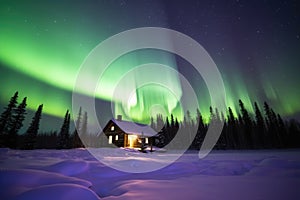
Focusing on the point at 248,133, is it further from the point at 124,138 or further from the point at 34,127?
the point at 34,127

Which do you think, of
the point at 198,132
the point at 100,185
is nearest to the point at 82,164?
the point at 100,185

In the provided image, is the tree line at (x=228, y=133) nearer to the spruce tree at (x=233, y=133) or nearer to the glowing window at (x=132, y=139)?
the spruce tree at (x=233, y=133)

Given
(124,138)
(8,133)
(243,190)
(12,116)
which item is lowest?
(243,190)

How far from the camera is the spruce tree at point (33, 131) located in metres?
30.6

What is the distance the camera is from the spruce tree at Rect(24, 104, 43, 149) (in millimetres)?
30616

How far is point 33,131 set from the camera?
105ft

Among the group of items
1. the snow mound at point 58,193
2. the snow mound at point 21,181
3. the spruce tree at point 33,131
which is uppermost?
the spruce tree at point 33,131

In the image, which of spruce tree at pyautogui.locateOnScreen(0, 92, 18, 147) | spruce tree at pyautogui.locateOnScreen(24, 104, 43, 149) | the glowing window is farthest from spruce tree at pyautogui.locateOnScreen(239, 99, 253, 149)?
spruce tree at pyautogui.locateOnScreen(0, 92, 18, 147)

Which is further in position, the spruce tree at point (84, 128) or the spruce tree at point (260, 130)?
the spruce tree at point (84, 128)

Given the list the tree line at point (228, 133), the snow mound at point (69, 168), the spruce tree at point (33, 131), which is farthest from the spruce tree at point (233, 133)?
the spruce tree at point (33, 131)

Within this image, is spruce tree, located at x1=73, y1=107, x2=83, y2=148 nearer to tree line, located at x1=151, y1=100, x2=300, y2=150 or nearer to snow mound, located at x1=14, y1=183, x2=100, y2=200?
tree line, located at x1=151, y1=100, x2=300, y2=150

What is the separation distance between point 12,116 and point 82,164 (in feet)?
108

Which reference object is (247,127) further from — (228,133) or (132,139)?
(132,139)

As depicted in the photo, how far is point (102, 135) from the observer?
34.5 metres
